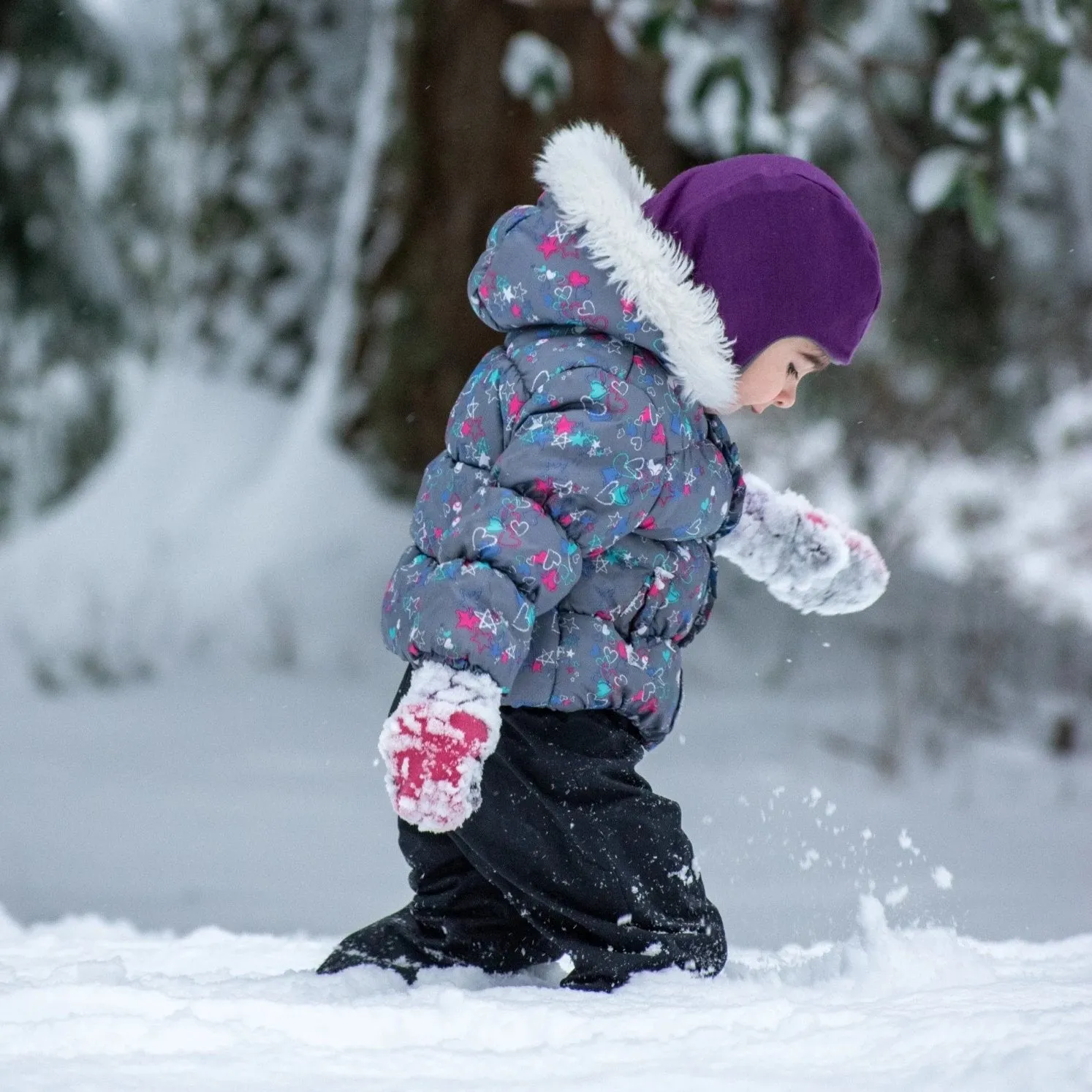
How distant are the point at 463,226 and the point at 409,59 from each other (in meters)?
0.66

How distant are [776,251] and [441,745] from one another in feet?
2.42

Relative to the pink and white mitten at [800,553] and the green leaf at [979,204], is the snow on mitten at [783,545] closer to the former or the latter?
the pink and white mitten at [800,553]

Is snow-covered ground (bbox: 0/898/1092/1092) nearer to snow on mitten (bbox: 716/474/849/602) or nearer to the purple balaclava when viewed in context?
snow on mitten (bbox: 716/474/849/602)

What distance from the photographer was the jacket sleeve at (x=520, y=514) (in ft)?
5.45

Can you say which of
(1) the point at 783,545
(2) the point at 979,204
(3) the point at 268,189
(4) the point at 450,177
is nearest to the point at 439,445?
(4) the point at 450,177

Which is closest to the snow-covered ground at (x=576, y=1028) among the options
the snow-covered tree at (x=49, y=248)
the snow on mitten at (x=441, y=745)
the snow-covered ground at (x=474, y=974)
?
the snow-covered ground at (x=474, y=974)

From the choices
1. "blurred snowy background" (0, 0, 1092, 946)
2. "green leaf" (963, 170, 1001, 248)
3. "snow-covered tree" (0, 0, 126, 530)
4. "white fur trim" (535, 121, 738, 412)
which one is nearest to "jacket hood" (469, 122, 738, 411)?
"white fur trim" (535, 121, 738, 412)

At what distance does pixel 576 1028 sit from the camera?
5.13 ft

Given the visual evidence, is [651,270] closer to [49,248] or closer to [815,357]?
[815,357]

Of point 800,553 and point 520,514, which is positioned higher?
point 800,553

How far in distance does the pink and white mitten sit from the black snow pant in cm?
41

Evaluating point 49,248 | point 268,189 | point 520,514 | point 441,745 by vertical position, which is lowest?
point 441,745

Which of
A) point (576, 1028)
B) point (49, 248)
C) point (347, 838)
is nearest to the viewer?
point (576, 1028)

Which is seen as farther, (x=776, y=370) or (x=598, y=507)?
(x=776, y=370)
